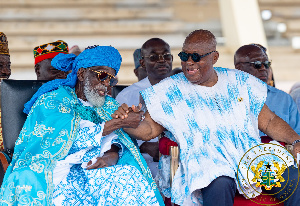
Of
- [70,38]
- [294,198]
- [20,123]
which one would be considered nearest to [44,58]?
[20,123]

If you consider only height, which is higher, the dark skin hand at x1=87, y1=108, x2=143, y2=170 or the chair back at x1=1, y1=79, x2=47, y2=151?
the chair back at x1=1, y1=79, x2=47, y2=151

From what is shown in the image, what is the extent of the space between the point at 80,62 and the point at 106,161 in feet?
2.57

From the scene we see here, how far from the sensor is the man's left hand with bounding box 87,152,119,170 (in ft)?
14.4

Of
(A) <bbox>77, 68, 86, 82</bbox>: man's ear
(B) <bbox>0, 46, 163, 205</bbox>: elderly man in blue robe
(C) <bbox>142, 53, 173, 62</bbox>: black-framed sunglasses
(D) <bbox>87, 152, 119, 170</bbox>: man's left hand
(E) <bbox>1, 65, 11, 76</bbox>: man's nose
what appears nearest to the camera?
(B) <bbox>0, 46, 163, 205</bbox>: elderly man in blue robe

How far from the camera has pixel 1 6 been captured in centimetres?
1117

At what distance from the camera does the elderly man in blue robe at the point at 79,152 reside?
4.15m

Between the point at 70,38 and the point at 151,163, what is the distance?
6203 millimetres

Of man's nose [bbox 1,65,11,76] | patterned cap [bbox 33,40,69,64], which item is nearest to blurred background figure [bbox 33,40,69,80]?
patterned cap [bbox 33,40,69,64]

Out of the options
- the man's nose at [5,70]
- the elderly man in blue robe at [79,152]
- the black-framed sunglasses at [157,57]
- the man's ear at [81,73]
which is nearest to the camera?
the elderly man in blue robe at [79,152]

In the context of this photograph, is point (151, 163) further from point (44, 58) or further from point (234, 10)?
point (234, 10)

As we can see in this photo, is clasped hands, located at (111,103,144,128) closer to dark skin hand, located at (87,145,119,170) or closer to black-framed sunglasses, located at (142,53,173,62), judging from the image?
dark skin hand, located at (87,145,119,170)

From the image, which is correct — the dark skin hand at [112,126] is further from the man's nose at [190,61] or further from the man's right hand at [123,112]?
the man's nose at [190,61]

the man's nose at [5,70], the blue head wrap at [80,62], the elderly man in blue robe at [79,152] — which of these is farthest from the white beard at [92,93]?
the man's nose at [5,70]

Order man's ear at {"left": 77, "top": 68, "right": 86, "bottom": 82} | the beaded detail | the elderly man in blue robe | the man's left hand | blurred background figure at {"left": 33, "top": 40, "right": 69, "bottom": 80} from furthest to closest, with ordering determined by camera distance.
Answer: blurred background figure at {"left": 33, "top": 40, "right": 69, "bottom": 80}, man's ear at {"left": 77, "top": 68, "right": 86, "bottom": 82}, the beaded detail, the man's left hand, the elderly man in blue robe
